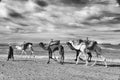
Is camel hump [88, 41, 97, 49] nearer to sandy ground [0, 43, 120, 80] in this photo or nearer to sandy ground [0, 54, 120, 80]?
sandy ground [0, 43, 120, 80]

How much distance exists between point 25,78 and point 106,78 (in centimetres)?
409

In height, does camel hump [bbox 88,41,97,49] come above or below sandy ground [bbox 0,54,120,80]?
above

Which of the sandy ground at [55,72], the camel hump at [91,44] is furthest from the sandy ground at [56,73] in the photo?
the camel hump at [91,44]

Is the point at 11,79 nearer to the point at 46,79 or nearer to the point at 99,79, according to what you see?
the point at 46,79

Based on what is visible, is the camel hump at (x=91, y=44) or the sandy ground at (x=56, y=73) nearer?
the sandy ground at (x=56, y=73)

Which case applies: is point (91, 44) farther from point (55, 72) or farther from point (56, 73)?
point (56, 73)

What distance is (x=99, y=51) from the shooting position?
664 inches

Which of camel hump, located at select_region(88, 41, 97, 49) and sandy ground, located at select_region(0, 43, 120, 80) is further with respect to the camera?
camel hump, located at select_region(88, 41, 97, 49)

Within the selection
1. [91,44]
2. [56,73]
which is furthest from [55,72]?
[91,44]

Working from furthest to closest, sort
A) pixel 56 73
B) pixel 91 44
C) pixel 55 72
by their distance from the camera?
pixel 91 44, pixel 55 72, pixel 56 73

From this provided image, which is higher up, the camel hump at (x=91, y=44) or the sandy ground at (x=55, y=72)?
the camel hump at (x=91, y=44)

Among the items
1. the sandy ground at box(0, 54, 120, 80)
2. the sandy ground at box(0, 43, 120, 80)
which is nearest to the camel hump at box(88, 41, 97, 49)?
the sandy ground at box(0, 43, 120, 80)

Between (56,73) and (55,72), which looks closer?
(56,73)

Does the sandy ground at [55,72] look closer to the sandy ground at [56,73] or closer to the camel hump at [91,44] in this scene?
the sandy ground at [56,73]
